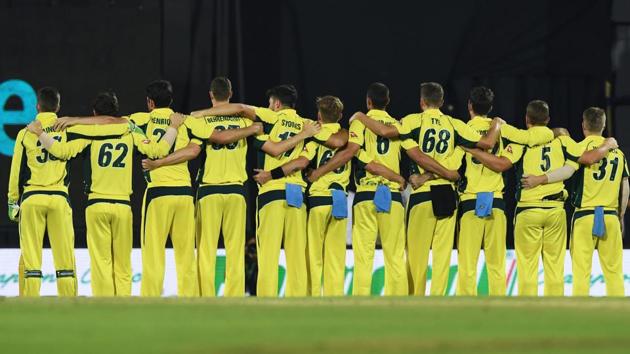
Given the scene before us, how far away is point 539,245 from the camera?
529 inches

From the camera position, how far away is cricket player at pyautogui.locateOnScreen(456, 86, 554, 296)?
13.3m

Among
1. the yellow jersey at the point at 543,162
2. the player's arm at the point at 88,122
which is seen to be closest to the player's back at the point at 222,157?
the player's arm at the point at 88,122

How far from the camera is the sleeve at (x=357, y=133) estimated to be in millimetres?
13055

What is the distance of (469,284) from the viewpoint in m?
13.3

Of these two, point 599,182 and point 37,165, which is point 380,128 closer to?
point 599,182

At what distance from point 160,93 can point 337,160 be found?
1.53 m

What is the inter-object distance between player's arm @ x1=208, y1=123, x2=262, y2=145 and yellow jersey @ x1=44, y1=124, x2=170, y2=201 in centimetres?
39

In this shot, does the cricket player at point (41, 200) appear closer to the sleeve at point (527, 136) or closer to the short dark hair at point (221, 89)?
the short dark hair at point (221, 89)

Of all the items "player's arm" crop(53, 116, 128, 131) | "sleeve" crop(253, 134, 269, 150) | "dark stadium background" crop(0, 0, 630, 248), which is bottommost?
"sleeve" crop(253, 134, 269, 150)

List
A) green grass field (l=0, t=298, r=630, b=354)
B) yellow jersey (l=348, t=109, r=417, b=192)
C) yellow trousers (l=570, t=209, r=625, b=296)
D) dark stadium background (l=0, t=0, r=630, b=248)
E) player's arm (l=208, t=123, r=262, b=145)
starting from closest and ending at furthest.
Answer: green grass field (l=0, t=298, r=630, b=354)
player's arm (l=208, t=123, r=262, b=145)
yellow jersey (l=348, t=109, r=417, b=192)
yellow trousers (l=570, t=209, r=625, b=296)
dark stadium background (l=0, t=0, r=630, b=248)

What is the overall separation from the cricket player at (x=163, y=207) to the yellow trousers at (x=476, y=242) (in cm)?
224

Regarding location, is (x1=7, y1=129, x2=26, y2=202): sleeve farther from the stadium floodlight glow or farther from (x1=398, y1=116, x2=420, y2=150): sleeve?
the stadium floodlight glow

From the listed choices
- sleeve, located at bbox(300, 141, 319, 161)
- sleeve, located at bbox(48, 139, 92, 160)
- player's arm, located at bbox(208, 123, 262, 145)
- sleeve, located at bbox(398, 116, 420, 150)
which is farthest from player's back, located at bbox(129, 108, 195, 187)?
sleeve, located at bbox(398, 116, 420, 150)

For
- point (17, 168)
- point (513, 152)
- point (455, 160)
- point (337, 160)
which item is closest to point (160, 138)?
point (17, 168)
